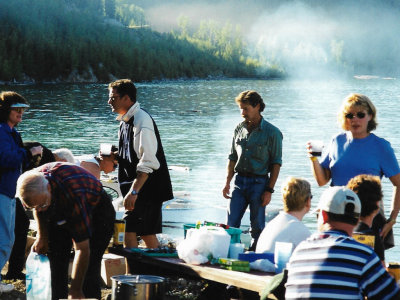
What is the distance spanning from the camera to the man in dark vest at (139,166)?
5.39m

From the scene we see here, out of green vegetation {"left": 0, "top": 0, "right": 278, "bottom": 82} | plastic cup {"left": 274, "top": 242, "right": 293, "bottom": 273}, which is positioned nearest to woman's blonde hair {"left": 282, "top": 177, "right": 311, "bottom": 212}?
plastic cup {"left": 274, "top": 242, "right": 293, "bottom": 273}

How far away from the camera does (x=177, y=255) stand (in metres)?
5.12

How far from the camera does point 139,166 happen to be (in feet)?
17.6

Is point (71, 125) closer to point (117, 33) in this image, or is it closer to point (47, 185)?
point (47, 185)

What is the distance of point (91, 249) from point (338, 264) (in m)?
1.94

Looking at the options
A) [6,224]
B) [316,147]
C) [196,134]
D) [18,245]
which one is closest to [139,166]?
[6,224]

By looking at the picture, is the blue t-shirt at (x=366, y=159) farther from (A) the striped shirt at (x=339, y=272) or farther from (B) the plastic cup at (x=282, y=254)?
(A) the striped shirt at (x=339, y=272)

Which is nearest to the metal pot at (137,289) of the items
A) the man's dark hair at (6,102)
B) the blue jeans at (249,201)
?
the man's dark hair at (6,102)

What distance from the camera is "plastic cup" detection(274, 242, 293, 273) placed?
14.2 feet

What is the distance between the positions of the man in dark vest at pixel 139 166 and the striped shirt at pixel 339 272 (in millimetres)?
2351

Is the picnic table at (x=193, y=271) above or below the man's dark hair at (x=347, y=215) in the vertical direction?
below

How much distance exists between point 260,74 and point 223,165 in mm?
163115

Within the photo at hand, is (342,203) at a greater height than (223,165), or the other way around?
(342,203)

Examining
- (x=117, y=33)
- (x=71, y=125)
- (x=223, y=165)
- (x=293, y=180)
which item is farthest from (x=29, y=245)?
(x=117, y=33)
